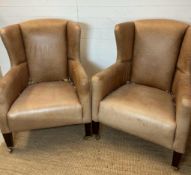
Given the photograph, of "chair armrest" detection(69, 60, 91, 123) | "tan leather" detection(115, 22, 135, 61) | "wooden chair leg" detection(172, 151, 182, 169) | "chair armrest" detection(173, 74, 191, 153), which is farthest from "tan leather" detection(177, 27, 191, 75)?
"chair armrest" detection(69, 60, 91, 123)

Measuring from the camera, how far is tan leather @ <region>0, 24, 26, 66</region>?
1.83 metres

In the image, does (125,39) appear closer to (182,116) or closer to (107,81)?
(107,81)

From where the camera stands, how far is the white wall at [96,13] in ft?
6.30

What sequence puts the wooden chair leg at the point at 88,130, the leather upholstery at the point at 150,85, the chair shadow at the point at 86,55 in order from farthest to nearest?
the chair shadow at the point at 86,55
the wooden chair leg at the point at 88,130
the leather upholstery at the point at 150,85

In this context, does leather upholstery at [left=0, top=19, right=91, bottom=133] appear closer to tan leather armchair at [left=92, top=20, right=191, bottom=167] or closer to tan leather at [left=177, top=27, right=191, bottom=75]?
tan leather armchair at [left=92, top=20, right=191, bottom=167]

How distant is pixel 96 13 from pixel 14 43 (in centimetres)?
79

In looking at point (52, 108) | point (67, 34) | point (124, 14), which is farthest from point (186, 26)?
point (52, 108)

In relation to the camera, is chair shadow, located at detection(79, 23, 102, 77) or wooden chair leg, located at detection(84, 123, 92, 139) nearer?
wooden chair leg, located at detection(84, 123, 92, 139)

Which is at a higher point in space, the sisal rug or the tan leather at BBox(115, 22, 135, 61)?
the tan leather at BBox(115, 22, 135, 61)

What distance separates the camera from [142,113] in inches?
61.9

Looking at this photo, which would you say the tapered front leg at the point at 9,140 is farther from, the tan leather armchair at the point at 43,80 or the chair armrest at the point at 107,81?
the chair armrest at the point at 107,81

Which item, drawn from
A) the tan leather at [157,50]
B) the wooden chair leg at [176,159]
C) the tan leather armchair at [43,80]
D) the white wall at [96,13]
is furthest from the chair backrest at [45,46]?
the wooden chair leg at [176,159]

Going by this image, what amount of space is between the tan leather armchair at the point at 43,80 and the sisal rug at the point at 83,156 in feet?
0.46

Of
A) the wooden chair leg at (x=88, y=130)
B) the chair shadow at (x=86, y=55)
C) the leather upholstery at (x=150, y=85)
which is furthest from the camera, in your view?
the chair shadow at (x=86, y=55)
